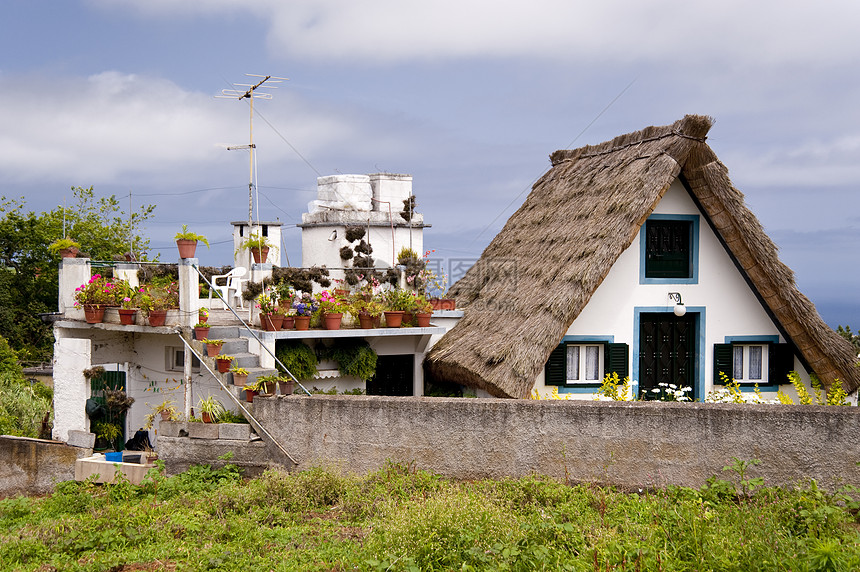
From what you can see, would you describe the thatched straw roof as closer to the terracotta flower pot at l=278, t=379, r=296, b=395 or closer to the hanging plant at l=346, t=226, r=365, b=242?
the terracotta flower pot at l=278, t=379, r=296, b=395

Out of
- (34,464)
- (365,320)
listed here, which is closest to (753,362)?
(365,320)

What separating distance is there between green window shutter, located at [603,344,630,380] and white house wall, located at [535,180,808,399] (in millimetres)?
106

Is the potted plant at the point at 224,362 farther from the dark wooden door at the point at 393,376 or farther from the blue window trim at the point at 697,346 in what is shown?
the blue window trim at the point at 697,346

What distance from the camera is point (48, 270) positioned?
1210 inches

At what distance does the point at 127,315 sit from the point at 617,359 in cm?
852

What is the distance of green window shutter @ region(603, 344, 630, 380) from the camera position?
13.6 m

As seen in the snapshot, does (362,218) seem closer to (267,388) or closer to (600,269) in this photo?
(600,269)

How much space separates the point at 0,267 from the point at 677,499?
95.0 ft

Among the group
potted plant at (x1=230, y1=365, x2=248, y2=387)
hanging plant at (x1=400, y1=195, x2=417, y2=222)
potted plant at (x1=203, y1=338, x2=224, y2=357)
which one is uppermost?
hanging plant at (x1=400, y1=195, x2=417, y2=222)

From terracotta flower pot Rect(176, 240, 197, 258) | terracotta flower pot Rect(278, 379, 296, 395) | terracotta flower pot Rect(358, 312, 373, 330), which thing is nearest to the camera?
terracotta flower pot Rect(278, 379, 296, 395)

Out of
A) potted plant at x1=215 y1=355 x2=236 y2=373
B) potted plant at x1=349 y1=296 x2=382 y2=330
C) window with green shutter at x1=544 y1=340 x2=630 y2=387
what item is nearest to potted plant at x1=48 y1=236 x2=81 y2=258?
potted plant at x1=215 y1=355 x2=236 y2=373

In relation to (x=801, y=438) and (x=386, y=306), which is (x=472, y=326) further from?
(x=801, y=438)

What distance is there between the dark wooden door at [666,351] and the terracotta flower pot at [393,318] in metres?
4.51

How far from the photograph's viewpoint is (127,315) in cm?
1223
